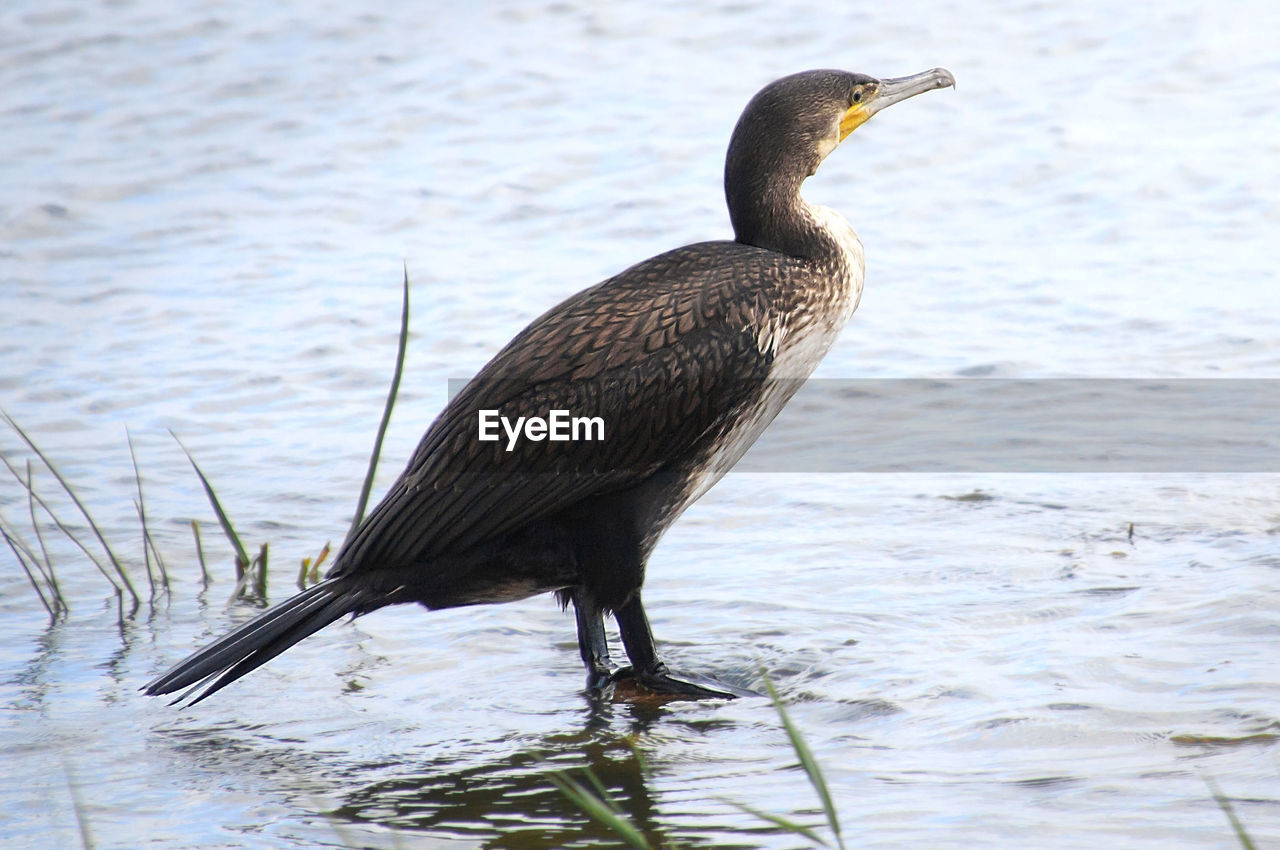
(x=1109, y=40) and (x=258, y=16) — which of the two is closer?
(x=1109, y=40)

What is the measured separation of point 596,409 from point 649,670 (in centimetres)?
74

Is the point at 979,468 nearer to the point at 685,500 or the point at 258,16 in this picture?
the point at 685,500

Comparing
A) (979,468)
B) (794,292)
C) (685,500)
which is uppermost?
(794,292)

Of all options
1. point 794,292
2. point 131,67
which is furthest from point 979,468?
point 131,67

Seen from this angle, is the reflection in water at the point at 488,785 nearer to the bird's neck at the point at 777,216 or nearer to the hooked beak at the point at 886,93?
the bird's neck at the point at 777,216

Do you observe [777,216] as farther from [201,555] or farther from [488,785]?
[201,555]

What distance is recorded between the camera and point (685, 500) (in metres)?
4.18

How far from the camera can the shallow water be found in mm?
3697

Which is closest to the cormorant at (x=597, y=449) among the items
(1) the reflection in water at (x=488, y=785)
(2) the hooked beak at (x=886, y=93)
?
(1) the reflection in water at (x=488, y=785)

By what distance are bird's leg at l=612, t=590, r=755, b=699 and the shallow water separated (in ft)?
0.30

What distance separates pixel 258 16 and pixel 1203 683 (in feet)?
35.3

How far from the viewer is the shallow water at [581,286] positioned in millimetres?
3697

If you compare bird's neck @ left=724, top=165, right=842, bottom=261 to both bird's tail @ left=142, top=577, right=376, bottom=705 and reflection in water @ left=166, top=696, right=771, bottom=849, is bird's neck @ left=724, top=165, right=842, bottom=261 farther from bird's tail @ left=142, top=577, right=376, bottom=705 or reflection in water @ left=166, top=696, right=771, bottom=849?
bird's tail @ left=142, top=577, right=376, bottom=705

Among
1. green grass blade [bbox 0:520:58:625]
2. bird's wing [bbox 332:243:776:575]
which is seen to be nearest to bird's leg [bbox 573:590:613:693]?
bird's wing [bbox 332:243:776:575]
